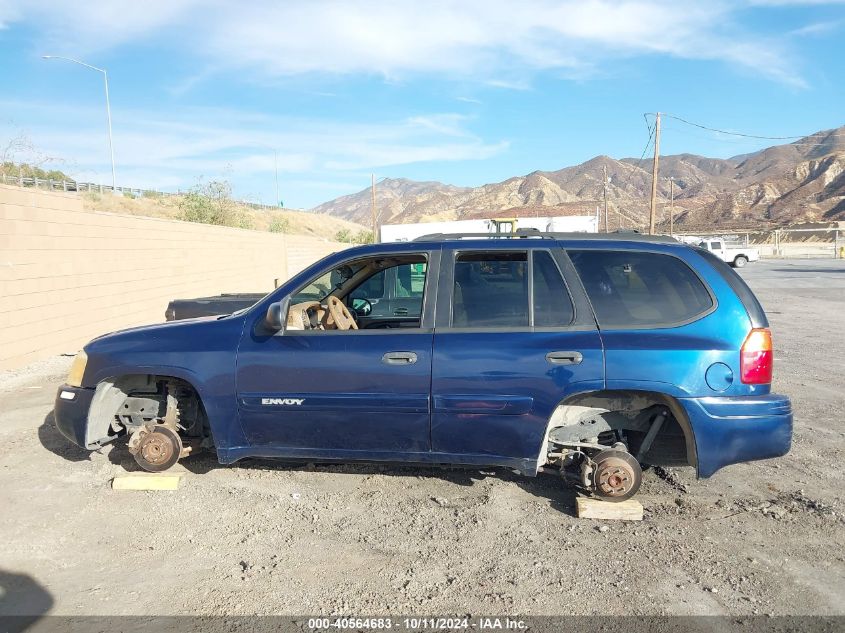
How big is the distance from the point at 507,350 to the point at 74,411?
10.2 feet

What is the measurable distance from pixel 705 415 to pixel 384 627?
2.21 meters

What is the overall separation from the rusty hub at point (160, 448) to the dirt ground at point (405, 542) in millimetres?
245

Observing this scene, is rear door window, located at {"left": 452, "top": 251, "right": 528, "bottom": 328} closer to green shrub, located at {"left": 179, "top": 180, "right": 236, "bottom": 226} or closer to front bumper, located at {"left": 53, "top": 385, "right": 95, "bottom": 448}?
front bumper, located at {"left": 53, "top": 385, "right": 95, "bottom": 448}

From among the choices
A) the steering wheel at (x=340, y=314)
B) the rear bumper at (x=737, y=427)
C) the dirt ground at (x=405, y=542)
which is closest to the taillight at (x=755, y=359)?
the rear bumper at (x=737, y=427)

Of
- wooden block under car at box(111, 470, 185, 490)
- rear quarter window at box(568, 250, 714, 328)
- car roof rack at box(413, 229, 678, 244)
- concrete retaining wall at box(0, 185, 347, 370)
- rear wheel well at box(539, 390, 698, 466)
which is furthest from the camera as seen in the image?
concrete retaining wall at box(0, 185, 347, 370)

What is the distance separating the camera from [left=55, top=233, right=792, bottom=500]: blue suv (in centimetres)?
370

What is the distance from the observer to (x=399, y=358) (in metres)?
3.85

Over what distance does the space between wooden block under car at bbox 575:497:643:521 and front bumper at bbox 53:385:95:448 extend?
11.4 feet

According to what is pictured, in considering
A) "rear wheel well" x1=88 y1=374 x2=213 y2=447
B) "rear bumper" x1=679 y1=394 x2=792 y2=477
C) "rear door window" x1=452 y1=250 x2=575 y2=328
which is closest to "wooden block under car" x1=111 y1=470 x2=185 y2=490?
"rear wheel well" x1=88 y1=374 x2=213 y2=447

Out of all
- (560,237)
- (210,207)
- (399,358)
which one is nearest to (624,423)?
(560,237)

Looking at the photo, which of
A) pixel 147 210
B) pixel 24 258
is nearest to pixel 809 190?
pixel 147 210

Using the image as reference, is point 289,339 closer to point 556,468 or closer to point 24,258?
point 556,468

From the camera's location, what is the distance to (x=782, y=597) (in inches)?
120

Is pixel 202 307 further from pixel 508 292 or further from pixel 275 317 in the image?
pixel 508 292
